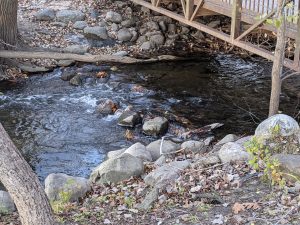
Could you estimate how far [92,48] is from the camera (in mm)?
15312

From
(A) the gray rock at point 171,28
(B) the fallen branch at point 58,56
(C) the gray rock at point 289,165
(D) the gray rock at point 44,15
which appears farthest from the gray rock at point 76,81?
(C) the gray rock at point 289,165

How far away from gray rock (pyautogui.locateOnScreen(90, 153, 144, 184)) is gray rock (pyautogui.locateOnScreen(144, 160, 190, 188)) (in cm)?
46

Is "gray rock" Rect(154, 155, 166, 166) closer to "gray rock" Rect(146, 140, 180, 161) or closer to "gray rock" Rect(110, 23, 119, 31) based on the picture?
"gray rock" Rect(146, 140, 180, 161)

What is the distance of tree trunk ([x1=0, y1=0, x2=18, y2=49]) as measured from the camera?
43.6ft

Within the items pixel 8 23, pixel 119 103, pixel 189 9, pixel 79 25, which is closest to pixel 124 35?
pixel 79 25

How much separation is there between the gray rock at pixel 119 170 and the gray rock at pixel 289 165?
2.29 metres

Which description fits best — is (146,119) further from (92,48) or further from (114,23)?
(114,23)

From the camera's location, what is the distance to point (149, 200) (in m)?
6.11

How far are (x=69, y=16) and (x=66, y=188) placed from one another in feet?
34.7

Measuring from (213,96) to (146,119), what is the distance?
195 centimetres

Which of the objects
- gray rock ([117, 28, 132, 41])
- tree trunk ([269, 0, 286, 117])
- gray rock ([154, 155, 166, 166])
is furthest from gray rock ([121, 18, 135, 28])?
tree trunk ([269, 0, 286, 117])

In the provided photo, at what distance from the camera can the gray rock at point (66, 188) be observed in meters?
6.88

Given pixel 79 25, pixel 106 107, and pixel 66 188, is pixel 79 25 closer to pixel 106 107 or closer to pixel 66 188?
pixel 106 107

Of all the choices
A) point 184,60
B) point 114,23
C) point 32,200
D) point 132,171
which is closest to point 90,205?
point 132,171
